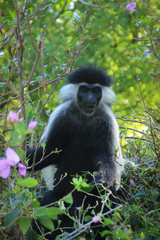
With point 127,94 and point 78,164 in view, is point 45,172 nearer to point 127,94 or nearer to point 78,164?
point 78,164

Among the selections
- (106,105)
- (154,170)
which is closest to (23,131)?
(154,170)

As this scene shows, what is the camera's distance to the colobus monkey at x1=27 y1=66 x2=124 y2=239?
357 cm

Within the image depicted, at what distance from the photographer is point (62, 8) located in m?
8.09

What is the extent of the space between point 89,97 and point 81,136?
47 centimetres

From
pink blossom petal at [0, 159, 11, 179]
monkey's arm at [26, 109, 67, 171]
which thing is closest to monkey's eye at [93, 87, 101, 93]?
monkey's arm at [26, 109, 67, 171]

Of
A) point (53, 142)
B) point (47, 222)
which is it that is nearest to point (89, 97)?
point (53, 142)

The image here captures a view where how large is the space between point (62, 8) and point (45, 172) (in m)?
5.21

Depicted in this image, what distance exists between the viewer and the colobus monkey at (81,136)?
3.57 metres

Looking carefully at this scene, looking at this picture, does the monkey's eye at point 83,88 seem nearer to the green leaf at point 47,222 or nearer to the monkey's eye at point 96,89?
the monkey's eye at point 96,89

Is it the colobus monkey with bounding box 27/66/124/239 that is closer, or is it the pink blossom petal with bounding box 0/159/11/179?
the pink blossom petal with bounding box 0/159/11/179

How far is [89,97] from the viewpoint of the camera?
359 centimetres

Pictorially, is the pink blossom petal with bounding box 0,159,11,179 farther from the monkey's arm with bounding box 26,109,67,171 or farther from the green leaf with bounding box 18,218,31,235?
the monkey's arm with bounding box 26,109,67,171

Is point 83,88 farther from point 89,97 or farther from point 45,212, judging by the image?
point 45,212

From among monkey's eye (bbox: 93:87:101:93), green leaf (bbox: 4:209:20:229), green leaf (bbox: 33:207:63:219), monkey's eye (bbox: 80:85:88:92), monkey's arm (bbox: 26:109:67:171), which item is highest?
green leaf (bbox: 33:207:63:219)
